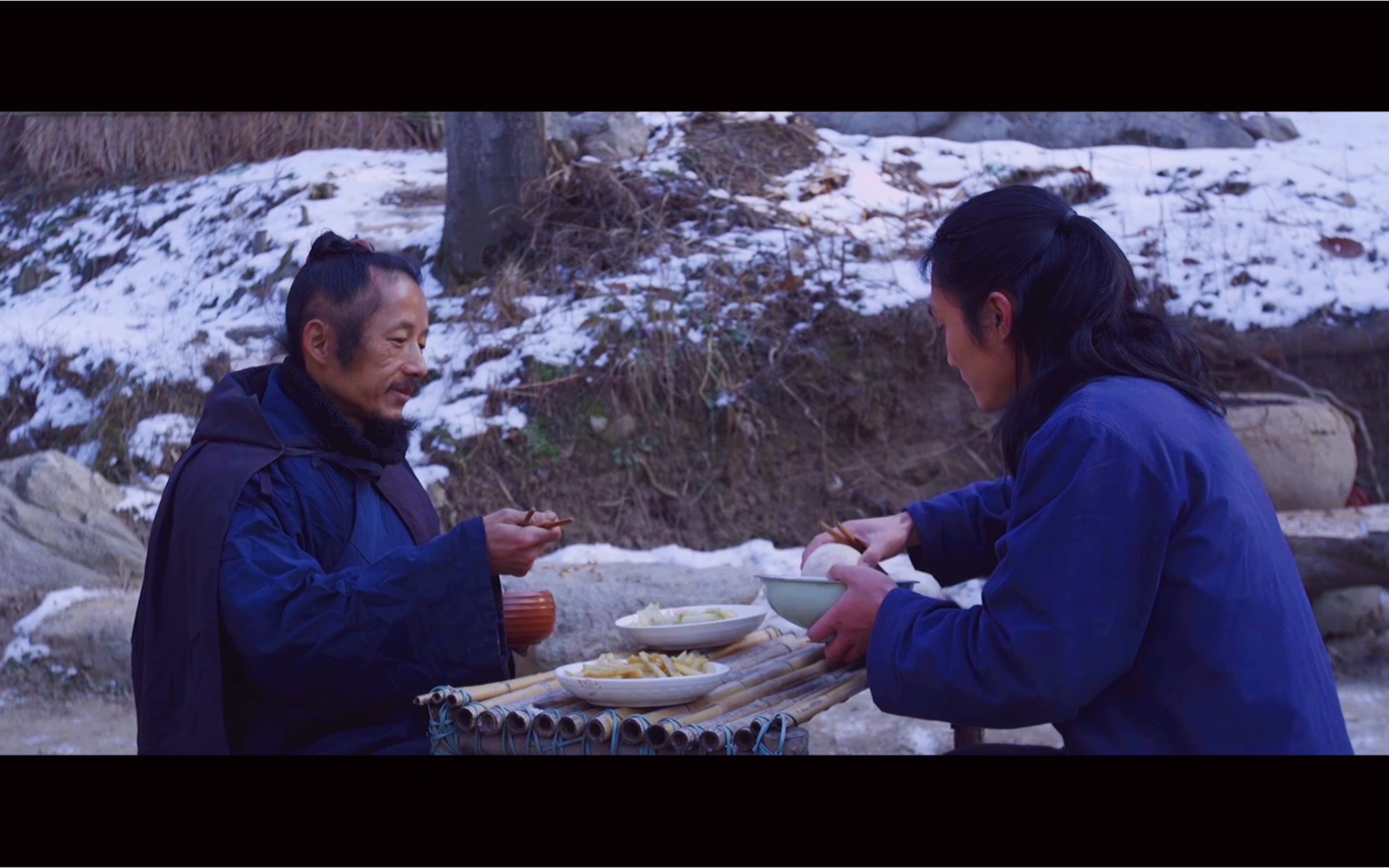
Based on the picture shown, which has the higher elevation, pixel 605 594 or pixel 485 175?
pixel 485 175

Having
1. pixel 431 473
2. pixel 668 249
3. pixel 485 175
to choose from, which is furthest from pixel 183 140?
pixel 431 473

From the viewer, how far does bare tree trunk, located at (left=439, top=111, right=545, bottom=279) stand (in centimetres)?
836

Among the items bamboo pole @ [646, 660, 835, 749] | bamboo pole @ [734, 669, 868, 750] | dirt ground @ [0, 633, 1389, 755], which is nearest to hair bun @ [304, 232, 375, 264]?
bamboo pole @ [646, 660, 835, 749]

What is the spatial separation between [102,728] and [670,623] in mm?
3777

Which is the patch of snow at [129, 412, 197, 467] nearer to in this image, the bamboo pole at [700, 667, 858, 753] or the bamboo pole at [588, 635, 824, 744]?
the bamboo pole at [588, 635, 824, 744]

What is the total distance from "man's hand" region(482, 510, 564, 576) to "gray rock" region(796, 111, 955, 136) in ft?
27.3

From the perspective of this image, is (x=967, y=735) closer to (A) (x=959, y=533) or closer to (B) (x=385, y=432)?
(A) (x=959, y=533)

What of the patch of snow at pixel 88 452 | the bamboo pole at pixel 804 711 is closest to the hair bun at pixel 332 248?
the bamboo pole at pixel 804 711

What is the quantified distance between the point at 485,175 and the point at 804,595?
21.3ft

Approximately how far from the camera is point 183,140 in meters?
11.2

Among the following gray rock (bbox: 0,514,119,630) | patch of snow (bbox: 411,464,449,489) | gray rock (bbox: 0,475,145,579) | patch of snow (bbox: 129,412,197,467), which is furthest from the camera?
patch of snow (bbox: 129,412,197,467)

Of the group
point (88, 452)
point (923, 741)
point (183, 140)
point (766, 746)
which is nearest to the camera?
point (766, 746)

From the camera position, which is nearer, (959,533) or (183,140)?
(959,533)

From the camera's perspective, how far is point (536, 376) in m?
7.34
